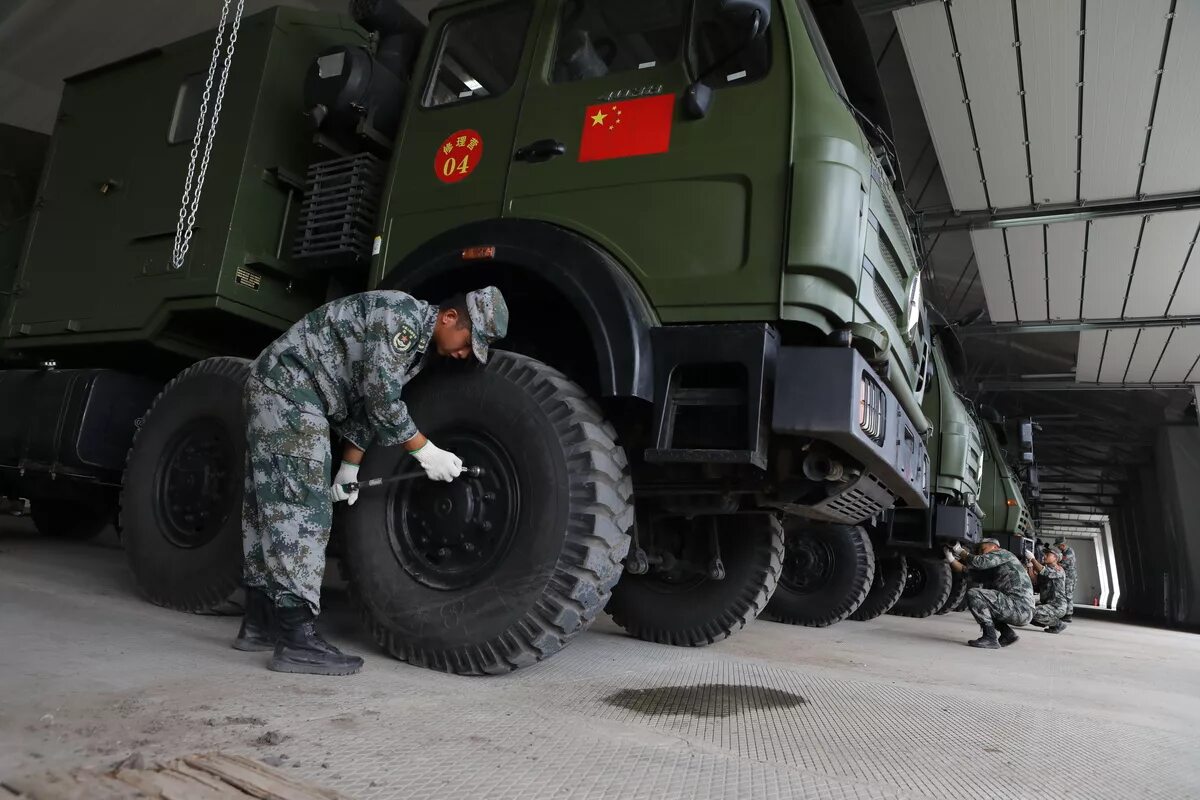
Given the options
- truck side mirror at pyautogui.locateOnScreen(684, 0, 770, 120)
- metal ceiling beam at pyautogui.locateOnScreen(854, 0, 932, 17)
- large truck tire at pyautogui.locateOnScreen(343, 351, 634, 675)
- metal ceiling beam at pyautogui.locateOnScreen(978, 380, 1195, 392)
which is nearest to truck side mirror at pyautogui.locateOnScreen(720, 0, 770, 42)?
truck side mirror at pyautogui.locateOnScreen(684, 0, 770, 120)

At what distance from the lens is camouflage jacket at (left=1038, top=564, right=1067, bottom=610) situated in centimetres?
1036

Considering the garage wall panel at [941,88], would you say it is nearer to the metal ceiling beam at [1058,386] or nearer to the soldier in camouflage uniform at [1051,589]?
the soldier in camouflage uniform at [1051,589]

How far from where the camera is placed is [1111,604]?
36.8 m

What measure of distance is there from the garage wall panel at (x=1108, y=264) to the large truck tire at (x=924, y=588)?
4058mm

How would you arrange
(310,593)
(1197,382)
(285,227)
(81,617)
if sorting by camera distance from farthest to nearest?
(1197,382) → (285,227) → (81,617) → (310,593)

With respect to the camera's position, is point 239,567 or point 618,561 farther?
point 239,567

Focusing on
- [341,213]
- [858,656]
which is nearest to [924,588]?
[858,656]

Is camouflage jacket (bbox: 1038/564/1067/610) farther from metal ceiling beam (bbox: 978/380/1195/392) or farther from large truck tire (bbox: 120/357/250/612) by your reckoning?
large truck tire (bbox: 120/357/250/612)

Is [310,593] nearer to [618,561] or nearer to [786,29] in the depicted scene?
[618,561]

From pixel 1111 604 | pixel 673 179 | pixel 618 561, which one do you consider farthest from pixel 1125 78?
pixel 1111 604

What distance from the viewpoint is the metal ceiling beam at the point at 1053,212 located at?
7641 mm

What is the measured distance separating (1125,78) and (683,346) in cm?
541

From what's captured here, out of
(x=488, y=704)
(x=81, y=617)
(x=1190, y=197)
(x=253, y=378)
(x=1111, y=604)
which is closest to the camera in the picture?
(x=488, y=704)

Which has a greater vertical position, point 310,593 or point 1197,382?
point 1197,382
